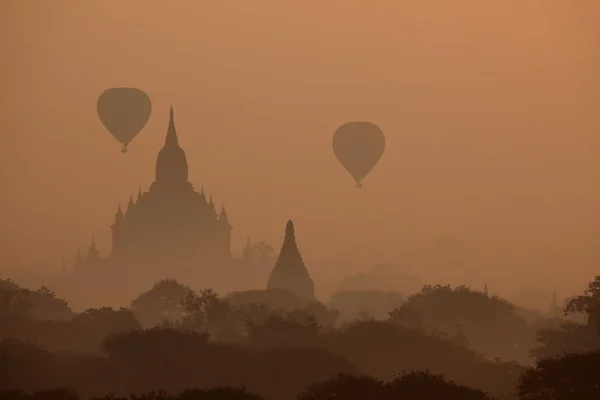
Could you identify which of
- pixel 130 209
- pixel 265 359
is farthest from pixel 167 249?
pixel 265 359

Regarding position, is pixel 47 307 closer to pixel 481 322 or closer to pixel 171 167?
pixel 481 322

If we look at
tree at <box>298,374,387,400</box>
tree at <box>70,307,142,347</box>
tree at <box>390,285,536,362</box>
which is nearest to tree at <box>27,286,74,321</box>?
tree at <box>70,307,142,347</box>

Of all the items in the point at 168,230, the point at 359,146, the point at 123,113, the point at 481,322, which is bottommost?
the point at 481,322

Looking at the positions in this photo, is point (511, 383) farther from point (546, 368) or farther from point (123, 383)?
point (123, 383)

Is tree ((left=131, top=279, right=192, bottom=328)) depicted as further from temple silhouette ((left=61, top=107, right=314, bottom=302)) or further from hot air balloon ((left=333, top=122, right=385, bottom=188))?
hot air balloon ((left=333, top=122, right=385, bottom=188))

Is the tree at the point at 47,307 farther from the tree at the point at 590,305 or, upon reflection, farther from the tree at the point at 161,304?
the tree at the point at 590,305

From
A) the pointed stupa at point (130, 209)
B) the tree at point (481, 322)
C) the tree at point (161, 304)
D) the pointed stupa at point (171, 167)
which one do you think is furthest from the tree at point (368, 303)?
the pointed stupa at point (171, 167)
